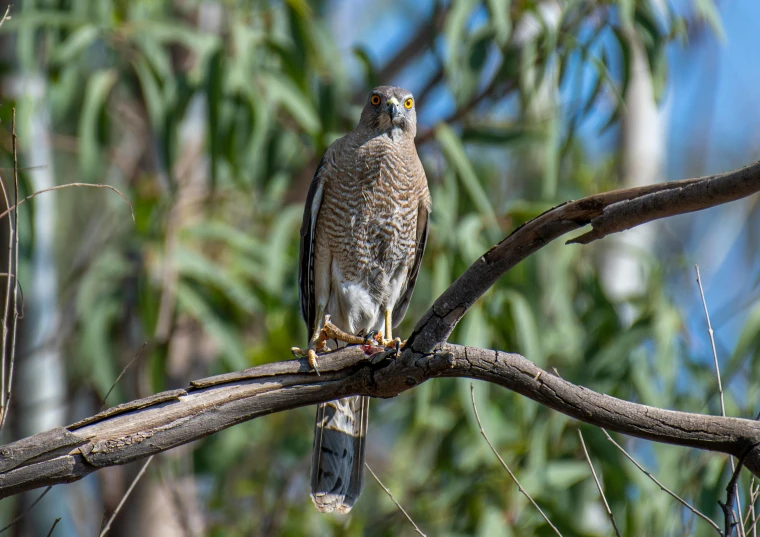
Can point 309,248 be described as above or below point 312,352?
above

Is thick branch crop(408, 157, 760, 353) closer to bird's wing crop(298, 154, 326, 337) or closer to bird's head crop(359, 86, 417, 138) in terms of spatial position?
bird's wing crop(298, 154, 326, 337)

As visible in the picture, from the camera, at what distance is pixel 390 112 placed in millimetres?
3834

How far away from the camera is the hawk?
3701mm

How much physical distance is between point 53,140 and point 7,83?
0.53 meters

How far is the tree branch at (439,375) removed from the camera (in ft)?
6.68

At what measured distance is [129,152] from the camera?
6629 millimetres

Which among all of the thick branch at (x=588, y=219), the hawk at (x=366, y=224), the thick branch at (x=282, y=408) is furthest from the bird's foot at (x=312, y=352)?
the hawk at (x=366, y=224)

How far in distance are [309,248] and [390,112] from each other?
70 centimetres

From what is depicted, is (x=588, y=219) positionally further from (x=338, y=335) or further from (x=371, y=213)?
(x=371, y=213)

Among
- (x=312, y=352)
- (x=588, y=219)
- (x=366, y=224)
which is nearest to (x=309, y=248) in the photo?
(x=366, y=224)

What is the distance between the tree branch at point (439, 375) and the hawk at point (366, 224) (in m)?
1.27

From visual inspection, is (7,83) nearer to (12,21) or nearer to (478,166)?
(12,21)

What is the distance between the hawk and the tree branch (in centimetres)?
127

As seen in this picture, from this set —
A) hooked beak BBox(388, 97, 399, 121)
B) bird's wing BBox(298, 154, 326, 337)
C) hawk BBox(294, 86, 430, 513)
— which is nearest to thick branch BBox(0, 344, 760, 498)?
hawk BBox(294, 86, 430, 513)
